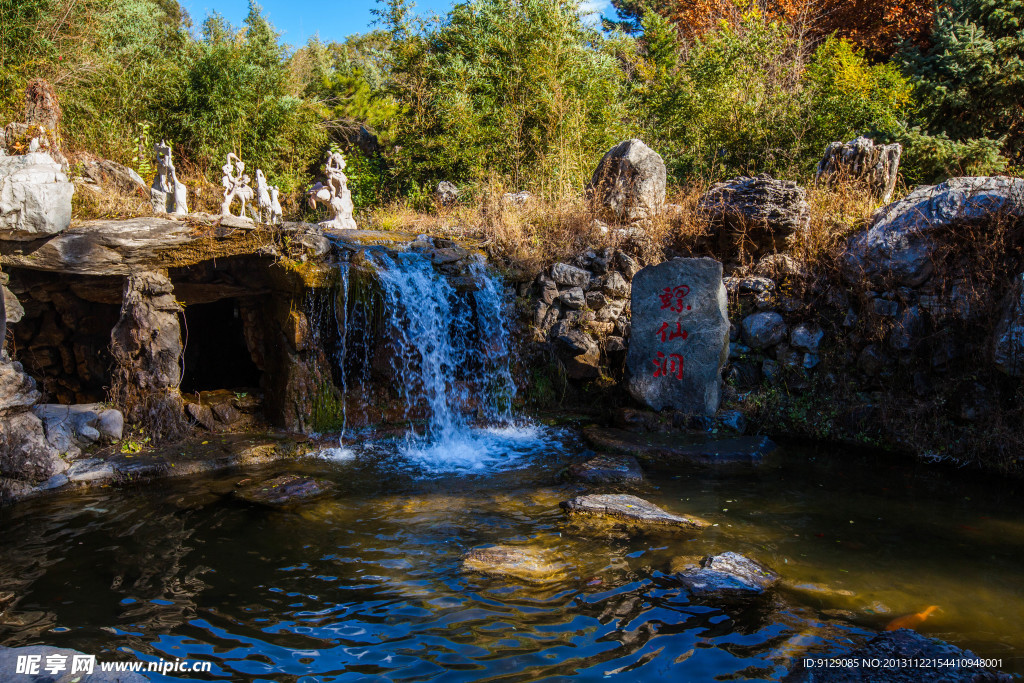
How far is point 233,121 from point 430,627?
12.1m

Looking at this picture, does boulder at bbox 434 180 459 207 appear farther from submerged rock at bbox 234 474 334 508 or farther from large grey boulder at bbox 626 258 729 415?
submerged rock at bbox 234 474 334 508

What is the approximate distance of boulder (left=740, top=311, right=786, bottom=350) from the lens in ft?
25.1

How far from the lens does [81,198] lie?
748cm

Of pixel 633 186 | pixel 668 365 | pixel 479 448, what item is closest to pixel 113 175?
pixel 479 448

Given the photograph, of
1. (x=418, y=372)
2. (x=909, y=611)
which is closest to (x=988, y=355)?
(x=909, y=611)

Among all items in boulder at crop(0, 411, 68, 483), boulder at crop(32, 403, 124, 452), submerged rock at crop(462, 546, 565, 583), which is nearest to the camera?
submerged rock at crop(462, 546, 565, 583)

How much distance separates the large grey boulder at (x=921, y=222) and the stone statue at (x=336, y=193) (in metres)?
6.61

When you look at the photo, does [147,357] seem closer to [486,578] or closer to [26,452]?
[26,452]

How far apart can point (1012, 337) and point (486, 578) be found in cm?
524

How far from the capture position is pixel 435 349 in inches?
293

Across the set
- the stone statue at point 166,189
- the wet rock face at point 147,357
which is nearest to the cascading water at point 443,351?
the wet rock face at point 147,357

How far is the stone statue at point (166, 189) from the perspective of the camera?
726cm

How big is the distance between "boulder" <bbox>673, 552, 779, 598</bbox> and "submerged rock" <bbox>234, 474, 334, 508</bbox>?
294 centimetres

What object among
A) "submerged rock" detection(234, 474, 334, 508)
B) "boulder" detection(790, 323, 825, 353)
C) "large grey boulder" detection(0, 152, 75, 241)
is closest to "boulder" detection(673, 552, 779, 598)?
"submerged rock" detection(234, 474, 334, 508)
